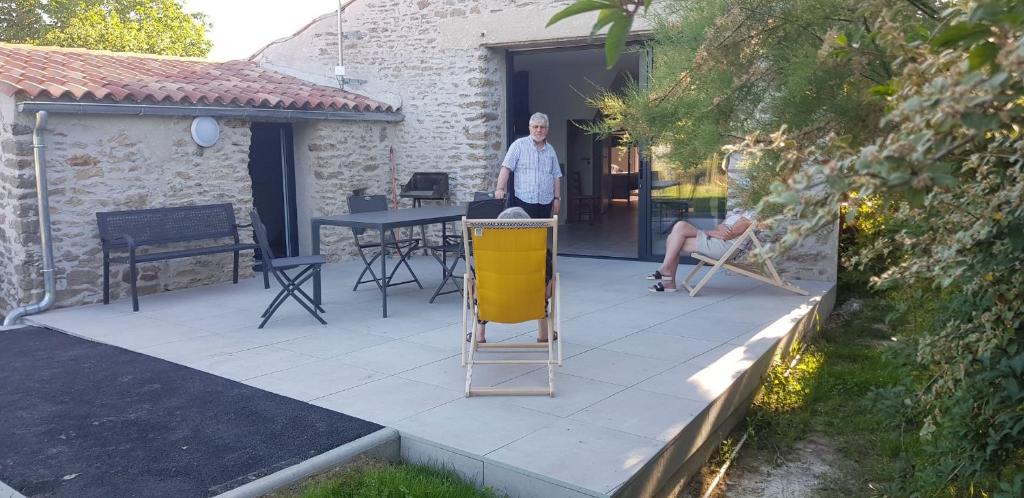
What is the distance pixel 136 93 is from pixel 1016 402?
6.84 m

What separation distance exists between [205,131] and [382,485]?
216 inches

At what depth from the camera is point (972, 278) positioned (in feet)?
6.92

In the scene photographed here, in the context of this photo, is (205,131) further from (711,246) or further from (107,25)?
(107,25)

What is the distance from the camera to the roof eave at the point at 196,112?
6449 mm

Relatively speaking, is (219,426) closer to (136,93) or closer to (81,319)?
(81,319)

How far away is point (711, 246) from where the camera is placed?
6688mm

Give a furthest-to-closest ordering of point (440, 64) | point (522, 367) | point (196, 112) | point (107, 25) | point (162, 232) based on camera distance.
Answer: point (107, 25) → point (440, 64) → point (196, 112) → point (162, 232) → point (522, 367)

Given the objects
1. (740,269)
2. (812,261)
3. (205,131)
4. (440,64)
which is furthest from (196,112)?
(812,261)

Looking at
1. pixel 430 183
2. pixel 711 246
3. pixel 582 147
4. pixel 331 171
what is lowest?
pixel 711 246

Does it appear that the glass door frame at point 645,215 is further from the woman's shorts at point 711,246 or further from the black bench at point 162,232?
the black bench at point 162,232

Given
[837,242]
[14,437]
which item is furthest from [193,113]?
[837,242]

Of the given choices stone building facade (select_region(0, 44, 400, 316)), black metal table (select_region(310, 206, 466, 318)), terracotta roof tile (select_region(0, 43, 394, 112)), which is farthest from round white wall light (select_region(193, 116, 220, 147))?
black metal table (select_region(310, 206, 466, 318))

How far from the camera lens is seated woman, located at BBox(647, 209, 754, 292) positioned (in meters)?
6.64

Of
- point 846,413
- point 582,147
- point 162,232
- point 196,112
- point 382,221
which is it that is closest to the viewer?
point 846,413
